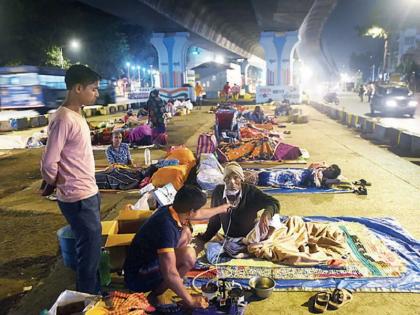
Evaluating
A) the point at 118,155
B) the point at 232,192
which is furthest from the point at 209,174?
the point at 232,192

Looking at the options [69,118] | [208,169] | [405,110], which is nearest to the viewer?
[69,118]

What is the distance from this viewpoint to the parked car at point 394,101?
2069cm

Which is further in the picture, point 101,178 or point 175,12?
point 175,12

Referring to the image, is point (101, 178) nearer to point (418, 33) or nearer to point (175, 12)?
point (175, 12)

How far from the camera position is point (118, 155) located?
845 cm

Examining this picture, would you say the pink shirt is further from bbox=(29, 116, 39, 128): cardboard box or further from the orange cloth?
bbox=(29, 116, 39, 128): cardboard box

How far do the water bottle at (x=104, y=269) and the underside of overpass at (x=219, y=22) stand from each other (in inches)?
748

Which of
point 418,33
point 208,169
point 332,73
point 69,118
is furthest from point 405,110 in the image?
point 332,73

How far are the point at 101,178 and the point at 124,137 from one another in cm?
525

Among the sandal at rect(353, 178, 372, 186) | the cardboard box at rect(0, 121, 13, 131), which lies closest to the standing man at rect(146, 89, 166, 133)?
the sandal at rect(353, 178, 372, 186)

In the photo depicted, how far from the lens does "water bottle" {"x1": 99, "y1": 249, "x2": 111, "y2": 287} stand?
162 inches

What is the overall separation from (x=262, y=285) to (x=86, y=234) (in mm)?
1873

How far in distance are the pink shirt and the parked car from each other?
20.9 m

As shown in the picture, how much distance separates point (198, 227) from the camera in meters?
5.69
